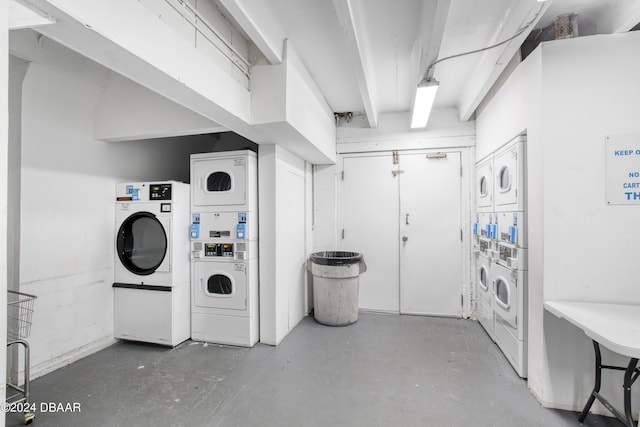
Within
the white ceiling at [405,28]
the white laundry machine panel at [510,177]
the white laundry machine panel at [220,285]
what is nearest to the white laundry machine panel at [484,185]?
the white laundry machine panel at [510,177]

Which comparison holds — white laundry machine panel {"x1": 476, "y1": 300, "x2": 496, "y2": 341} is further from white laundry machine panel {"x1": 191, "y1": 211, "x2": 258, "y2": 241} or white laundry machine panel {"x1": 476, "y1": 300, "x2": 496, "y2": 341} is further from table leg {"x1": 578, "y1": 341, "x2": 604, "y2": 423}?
white laundry machine panel {"x1": 191, "y1": 211, "x2": 258, "y2": 241}

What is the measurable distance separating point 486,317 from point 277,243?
2.43m

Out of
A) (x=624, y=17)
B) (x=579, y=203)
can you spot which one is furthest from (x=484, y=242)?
(x=624, y=17)

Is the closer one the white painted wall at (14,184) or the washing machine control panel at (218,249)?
the white painted wall at (14,184)

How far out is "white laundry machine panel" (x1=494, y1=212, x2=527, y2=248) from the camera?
229 centimetres

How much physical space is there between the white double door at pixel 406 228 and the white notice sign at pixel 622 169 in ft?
6.09

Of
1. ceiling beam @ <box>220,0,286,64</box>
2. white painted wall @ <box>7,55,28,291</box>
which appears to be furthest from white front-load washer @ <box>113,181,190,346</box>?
ceiling beam @ <box>220,0,286,64</box>

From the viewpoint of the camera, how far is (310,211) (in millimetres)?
4090

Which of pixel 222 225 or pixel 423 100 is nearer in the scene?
pixel 423 100

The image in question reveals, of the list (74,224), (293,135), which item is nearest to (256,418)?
(293,135)

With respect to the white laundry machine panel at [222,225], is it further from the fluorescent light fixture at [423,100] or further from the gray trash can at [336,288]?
the fluorescent light fixture at [423,100]

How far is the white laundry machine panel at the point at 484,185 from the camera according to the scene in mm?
3020

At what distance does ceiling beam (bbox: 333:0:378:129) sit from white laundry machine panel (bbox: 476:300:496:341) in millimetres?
2519

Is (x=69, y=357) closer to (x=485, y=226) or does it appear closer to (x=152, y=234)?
(x=152, y=234)
